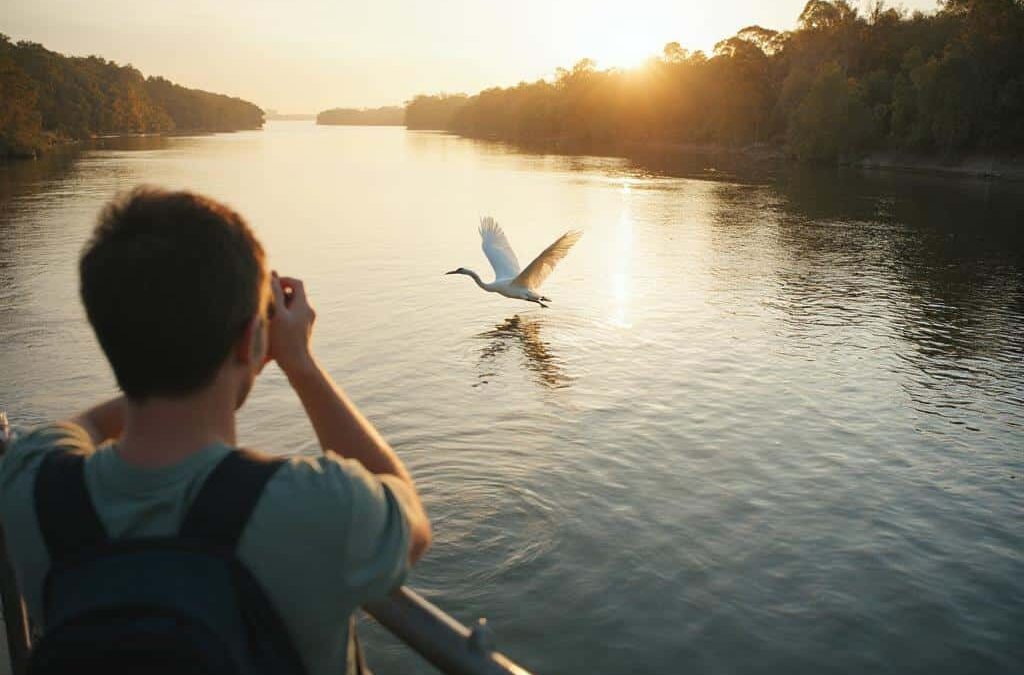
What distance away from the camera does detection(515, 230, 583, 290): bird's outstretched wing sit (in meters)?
15.1

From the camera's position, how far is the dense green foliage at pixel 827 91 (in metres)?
58.2

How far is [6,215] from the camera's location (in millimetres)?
30594

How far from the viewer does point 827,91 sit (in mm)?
67688

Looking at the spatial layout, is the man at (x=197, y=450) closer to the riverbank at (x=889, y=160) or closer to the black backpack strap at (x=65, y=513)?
the black backpack strap at (x=65, y=513)

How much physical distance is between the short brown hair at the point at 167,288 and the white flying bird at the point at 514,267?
13.3 m

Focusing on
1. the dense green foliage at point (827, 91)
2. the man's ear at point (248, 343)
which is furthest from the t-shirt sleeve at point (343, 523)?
the dense green foliage at point (827, 91)

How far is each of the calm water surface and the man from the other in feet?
16.9

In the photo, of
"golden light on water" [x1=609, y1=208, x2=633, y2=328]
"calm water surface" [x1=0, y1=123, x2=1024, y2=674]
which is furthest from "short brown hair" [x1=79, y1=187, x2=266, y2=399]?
"golden light on water" [x1=609, y1=208, x2=633, y2=328]

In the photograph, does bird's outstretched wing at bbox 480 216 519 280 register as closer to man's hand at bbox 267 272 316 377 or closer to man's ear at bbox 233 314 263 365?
man's hand at bbox 267 272 316 377

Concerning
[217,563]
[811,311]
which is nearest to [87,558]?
Result: [217,563]

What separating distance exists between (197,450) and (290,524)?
0.76 feet

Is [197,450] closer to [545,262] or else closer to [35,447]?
[35,447]

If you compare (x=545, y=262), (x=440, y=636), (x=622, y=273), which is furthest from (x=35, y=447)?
(x=622, y=273)

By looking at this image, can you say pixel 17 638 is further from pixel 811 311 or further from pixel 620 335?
pixel 811 311
